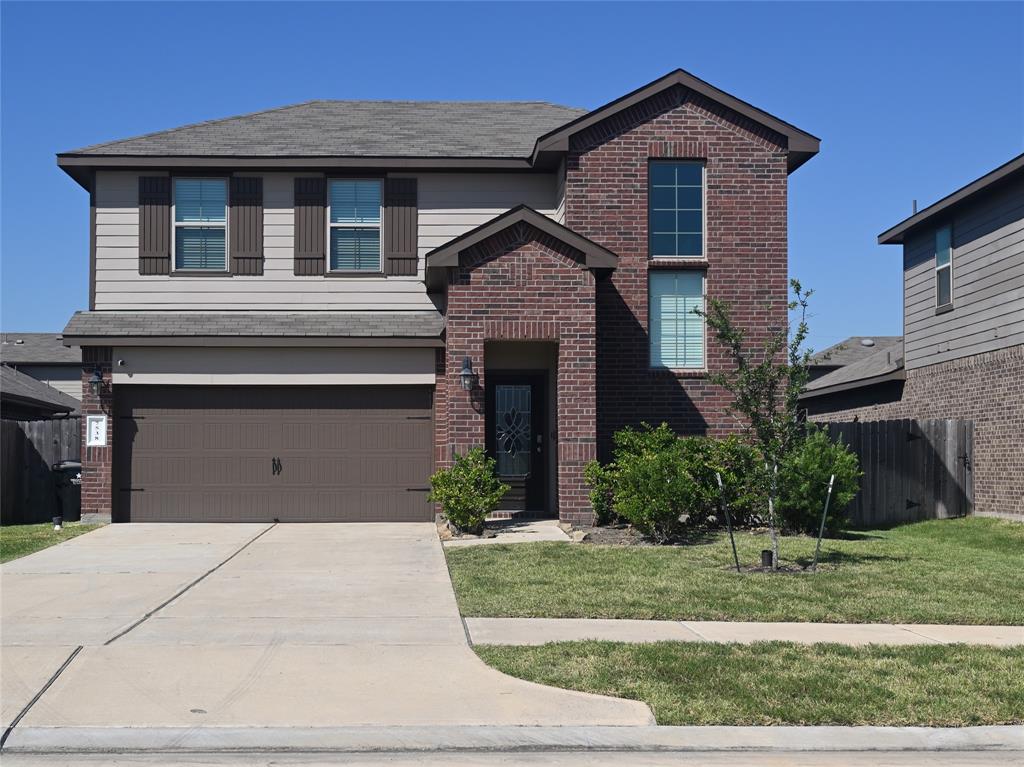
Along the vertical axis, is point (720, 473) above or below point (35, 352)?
below

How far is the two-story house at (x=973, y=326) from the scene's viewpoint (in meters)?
19.8

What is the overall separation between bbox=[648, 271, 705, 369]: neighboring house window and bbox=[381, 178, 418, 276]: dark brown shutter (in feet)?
13.7

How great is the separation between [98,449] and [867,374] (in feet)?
60.9

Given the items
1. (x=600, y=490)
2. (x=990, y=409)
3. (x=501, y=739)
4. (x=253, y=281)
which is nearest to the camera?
(x=501, y=739)

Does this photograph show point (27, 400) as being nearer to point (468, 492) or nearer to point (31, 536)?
point (31, 536)

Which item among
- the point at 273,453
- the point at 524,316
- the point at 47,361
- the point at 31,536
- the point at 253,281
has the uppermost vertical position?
the point at 47,361

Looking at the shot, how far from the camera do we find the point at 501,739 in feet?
22.0

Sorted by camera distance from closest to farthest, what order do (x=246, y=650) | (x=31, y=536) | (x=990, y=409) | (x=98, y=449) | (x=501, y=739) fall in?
(x=501, y=739)
(x=246, y=650)
(x=31, y=536)
(x=98, y=449)
(x=990, y=409)

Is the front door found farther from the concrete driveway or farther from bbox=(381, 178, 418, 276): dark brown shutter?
the concrete driveway

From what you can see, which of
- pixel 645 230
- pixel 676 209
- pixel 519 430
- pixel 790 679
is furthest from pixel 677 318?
pixel 790 679

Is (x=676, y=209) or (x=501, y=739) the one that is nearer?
(x=501, y=739)

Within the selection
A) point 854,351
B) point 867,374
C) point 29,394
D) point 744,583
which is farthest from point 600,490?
point 854,351

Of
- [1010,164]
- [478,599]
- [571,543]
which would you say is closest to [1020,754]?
[478,599]

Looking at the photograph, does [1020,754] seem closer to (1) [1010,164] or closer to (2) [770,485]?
(2) [770,485]
